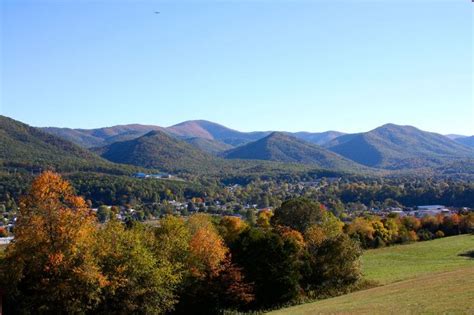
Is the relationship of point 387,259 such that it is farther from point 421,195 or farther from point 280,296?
point 421,195

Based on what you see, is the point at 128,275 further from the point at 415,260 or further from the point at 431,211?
the point at 431,211

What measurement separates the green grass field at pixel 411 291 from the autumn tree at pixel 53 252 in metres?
15.3

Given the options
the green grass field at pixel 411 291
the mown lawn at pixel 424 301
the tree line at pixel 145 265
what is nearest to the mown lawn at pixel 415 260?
the green grass field at pixel 411 291

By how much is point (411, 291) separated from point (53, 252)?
82.1ft

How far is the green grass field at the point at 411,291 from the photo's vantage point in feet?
90.8

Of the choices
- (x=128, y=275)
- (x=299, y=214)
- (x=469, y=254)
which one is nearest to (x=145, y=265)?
(x=128, y=275)

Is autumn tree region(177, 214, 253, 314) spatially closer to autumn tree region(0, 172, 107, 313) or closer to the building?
autumn tree region(0, 172, 107, 313)

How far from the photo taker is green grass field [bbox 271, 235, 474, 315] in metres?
27.7

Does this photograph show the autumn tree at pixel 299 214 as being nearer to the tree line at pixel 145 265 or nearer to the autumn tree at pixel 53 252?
the tree line at pixel 145 265

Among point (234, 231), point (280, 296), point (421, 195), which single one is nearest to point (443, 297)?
point (280, 296)

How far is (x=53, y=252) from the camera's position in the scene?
111 ft

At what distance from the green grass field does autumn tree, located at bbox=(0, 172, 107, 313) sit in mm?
15272

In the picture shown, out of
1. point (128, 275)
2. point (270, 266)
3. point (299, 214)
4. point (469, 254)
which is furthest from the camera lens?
point (299, 214)

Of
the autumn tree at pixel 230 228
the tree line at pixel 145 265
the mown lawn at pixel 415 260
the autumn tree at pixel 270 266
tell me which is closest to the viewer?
the tree line at pixel 145 265
